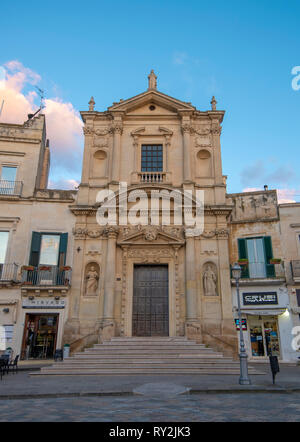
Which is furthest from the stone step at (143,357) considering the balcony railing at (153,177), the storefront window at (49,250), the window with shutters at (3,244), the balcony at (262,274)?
the balcony railing at (153,177)

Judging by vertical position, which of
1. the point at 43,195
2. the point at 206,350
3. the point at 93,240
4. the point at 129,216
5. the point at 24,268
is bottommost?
the point at 206,350

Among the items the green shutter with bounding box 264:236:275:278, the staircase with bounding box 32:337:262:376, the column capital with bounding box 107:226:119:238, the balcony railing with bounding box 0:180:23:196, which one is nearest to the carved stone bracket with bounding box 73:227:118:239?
the column capital with bounding box 107:226:119:238

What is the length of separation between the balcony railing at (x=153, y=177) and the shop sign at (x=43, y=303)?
8490 millimetres

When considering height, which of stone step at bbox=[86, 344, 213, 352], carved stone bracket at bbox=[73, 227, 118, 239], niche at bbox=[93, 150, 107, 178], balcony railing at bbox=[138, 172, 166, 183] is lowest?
stone step at bbox=[86, 344, 213, 352]

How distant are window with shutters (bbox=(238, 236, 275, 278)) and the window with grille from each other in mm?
6972

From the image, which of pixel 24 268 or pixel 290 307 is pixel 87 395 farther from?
pixel 290 307

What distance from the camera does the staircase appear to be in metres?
14.1

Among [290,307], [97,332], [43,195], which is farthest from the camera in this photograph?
[43,195]

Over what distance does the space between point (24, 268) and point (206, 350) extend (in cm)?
1040

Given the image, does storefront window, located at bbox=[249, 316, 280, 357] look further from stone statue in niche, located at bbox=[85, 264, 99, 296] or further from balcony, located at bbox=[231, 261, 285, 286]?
stone statue in niche, located at bbox=[85, 264, 99, 296]

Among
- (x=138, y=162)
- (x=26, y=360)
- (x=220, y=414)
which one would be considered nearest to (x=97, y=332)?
(x=26, y=360)

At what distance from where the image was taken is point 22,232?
20172mm

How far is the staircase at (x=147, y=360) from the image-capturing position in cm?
1410

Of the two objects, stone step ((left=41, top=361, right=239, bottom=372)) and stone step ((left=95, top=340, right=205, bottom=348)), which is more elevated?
stone step ((left=95, top=340, right=205, bottom=348))
